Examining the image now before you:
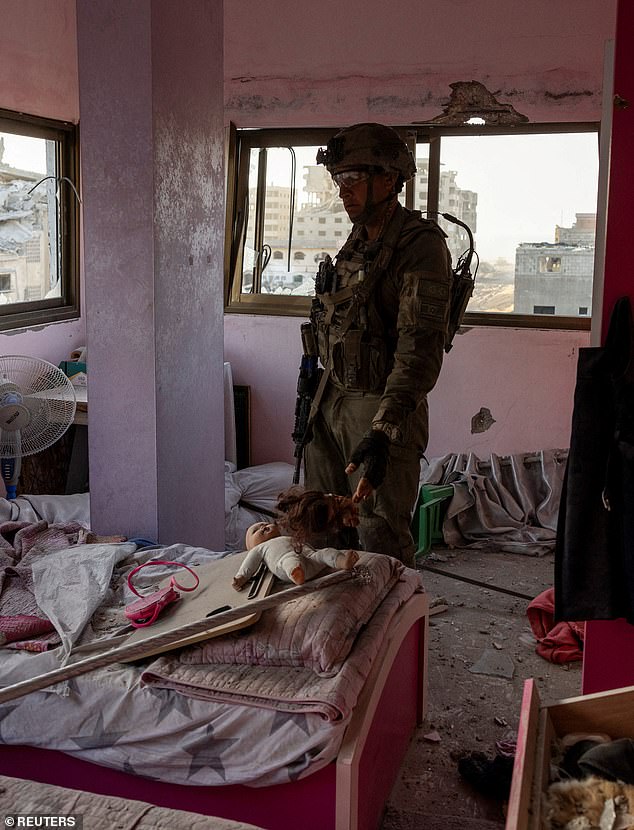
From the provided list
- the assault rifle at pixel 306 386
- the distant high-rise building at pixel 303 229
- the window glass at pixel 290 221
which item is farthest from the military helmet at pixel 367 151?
the window glass at pixel 290 221

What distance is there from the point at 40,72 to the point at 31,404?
2.29 m

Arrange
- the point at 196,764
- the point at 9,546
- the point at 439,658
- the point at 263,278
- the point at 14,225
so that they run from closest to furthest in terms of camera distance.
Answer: the point at 196,764
the point at 9,546
the point at 439,658
the point at 14,225
the point at 263,278

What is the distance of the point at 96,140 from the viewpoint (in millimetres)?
3537

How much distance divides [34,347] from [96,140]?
86.9 inches

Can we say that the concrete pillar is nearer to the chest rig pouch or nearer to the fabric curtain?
the chest rig pouch

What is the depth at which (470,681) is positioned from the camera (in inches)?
139

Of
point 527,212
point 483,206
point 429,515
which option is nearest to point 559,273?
point 527,212

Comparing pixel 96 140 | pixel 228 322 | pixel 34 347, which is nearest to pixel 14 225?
pixel 34 347

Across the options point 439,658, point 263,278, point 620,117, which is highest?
point 620,117

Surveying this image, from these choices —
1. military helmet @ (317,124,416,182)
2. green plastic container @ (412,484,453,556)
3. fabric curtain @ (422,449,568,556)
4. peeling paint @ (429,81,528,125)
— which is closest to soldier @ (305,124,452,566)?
military helmet @ (317,124,416,182)

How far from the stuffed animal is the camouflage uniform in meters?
0.53

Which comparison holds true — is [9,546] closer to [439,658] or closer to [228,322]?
[439,658]

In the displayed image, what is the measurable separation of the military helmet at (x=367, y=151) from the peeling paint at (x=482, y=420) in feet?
8.44

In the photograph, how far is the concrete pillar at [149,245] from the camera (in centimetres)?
347
